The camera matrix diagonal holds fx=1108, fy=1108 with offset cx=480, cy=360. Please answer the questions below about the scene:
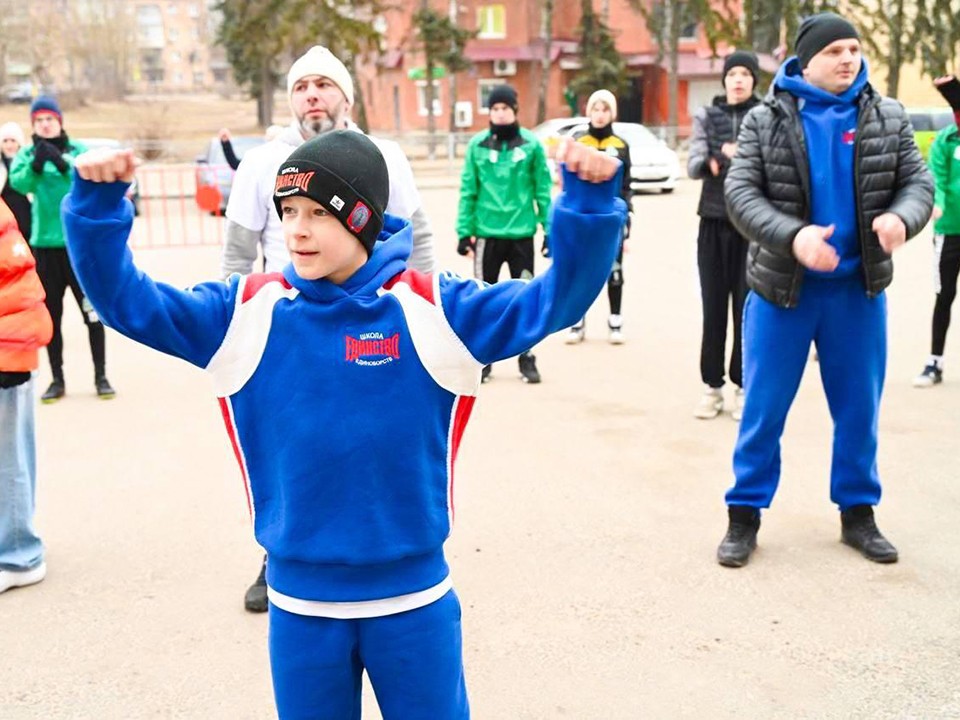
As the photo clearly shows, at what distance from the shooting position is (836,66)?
446cm

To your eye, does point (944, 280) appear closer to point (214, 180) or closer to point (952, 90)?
point (952, 90)

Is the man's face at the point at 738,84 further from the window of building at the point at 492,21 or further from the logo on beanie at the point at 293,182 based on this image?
the window of building at the point at 492,21

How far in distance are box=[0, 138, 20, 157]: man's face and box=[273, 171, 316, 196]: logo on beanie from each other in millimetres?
6784

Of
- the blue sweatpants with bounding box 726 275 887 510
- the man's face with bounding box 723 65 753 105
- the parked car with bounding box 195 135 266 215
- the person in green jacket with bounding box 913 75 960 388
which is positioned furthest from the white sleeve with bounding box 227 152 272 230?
the parked car with bounding box 195 135 266 215

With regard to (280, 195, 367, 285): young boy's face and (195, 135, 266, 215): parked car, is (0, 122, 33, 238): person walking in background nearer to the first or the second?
(280, 195, 367, 285): young boy's face

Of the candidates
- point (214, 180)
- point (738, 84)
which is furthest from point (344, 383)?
point (214, 180)

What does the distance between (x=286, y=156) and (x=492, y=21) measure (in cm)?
4798

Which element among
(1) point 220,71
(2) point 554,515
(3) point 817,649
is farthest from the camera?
(1) point 220,71

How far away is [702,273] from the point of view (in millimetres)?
7145

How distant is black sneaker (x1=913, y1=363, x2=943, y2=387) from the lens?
773 centimetres

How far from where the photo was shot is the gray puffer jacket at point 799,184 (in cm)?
453

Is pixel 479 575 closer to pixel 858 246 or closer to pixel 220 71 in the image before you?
pixel 858 246

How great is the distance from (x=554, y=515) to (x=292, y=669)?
307cm

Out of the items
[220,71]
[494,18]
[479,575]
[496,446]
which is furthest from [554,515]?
[220,71]
